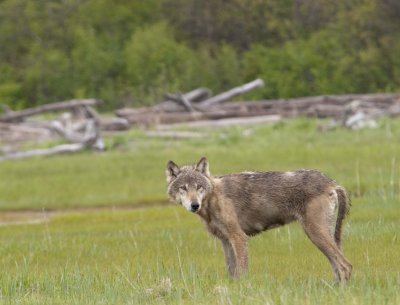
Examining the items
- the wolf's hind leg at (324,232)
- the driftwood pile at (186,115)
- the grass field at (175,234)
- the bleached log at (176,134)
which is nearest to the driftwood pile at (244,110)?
the driftwood pile at (186,115)

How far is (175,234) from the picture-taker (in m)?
15.6

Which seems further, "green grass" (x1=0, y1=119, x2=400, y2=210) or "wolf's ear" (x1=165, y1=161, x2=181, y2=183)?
"green grass" (x1=0, y1=119, x2=400, y2=210)

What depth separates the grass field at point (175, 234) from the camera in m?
9.34

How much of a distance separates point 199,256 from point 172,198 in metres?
1.98

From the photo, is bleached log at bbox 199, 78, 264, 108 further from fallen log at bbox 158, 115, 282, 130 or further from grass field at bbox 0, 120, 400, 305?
grass field at bbox 0, 120, 400, 305

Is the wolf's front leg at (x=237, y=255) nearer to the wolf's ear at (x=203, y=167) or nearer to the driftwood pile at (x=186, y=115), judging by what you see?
the wolf's ear at (x=203, y=167)

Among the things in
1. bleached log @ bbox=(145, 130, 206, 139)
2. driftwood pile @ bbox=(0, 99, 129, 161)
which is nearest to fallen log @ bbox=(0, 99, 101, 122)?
driftwood pile @ bbox=(0, 99, 129, 161)

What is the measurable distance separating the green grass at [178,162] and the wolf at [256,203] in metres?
9.42

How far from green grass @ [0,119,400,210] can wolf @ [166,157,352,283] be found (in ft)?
30.9

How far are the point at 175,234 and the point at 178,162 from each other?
1269 centimetres

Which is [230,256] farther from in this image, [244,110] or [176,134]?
[244,110]

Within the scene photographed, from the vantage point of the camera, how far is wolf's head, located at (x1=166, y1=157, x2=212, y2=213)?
10.7 meters

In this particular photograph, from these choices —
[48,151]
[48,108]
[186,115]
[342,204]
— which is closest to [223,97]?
[186,115]

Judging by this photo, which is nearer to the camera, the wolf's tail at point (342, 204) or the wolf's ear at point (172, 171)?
the wolf's tail at point (342, 204)
